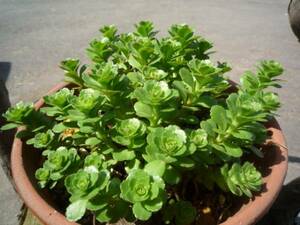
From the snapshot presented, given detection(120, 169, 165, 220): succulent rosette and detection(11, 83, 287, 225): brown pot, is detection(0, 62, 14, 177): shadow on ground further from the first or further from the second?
detection(120, 169, 165, 220): succulent rosette

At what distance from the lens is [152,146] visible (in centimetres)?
71

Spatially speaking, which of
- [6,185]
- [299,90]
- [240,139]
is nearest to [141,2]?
[299,90]

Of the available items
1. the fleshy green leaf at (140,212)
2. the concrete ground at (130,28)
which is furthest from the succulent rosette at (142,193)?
the concrete ground at (130,28)

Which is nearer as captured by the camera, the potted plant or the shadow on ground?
the potted plant

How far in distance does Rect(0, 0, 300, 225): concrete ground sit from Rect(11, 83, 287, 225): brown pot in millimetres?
1223

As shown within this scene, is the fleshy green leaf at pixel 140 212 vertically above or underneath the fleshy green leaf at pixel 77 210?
above

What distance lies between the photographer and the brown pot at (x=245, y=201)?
73 centimetres

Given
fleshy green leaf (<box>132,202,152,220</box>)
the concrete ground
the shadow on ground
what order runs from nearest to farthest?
fleshy green leaf (<box>132,202,152,220</box>) → the shadow on ground → the concrete ground

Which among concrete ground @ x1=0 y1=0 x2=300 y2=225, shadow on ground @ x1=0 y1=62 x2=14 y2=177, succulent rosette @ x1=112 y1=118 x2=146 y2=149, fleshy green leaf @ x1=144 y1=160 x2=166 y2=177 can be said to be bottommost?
concrete ground @ x1=0 y1=0 x2=300 y2=225

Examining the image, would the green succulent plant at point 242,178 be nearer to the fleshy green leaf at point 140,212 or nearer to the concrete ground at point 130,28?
the fleshy green leaf at point 140,212

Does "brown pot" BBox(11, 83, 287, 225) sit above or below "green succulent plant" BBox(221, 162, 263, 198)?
below

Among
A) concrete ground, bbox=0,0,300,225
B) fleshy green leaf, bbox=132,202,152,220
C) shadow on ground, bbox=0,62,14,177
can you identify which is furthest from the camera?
concrete ground, bbox=0,0,300,225

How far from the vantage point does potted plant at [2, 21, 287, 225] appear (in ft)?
2.29

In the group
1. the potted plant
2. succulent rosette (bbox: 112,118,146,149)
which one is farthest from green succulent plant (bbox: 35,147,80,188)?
succulent rosette (bbox: 112,118,146,149)
